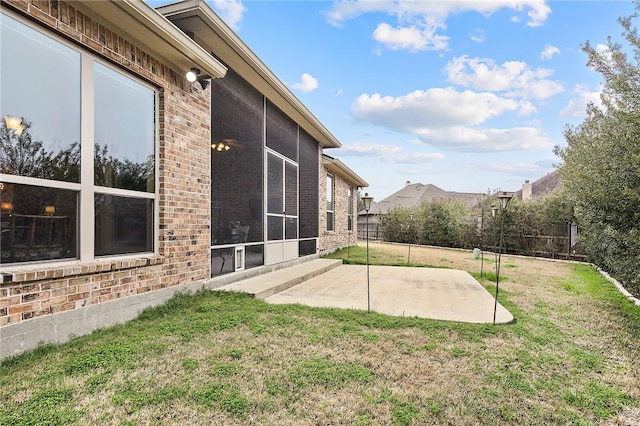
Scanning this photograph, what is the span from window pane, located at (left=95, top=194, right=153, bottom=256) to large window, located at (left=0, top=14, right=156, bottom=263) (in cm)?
1

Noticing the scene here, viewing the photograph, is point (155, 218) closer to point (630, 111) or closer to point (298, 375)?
point (298, 375)

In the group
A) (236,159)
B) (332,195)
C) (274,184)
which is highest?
(236,159)

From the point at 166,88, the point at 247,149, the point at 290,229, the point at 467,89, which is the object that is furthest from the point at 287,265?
the point at 467,89

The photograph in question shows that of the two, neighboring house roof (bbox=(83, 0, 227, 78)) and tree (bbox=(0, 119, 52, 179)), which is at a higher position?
neighboring house roof (bbox=(83, 0, 227, 78))

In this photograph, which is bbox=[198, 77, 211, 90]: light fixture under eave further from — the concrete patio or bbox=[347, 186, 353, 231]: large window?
bbox=[347, 186, 353, 231]: large window

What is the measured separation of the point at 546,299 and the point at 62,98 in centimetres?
707

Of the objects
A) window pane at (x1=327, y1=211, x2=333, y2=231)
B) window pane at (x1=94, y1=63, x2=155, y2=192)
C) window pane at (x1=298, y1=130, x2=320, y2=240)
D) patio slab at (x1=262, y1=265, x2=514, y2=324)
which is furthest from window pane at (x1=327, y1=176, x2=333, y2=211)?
window pane at (x1=94, y1=63, x2=155, y2=192)

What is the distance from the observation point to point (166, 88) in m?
4.25

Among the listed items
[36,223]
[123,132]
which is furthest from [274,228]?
[36,223]

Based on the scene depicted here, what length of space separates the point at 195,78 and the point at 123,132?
4.19 ft

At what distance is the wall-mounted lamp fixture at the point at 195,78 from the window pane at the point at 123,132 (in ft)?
1.79

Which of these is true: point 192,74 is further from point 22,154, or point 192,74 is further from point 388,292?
point 388,292

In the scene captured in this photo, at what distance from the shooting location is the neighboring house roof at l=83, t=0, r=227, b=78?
3182mm

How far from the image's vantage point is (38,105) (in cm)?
290
